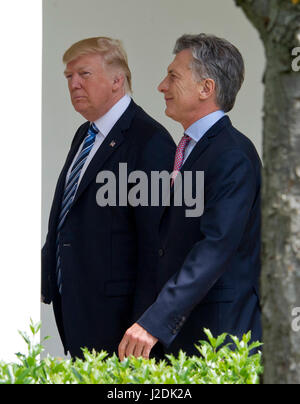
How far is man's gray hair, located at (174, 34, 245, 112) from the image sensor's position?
15.3 feet

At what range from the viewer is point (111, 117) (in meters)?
5.13

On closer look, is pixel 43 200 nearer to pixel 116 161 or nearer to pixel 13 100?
pixel 116 161

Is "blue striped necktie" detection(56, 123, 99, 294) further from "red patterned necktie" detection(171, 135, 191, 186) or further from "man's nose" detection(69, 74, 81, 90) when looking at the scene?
"red patterned necktie" detection(171, 135, 191, 186)

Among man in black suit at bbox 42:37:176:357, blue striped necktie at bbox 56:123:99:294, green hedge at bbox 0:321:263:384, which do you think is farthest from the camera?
blue striped necktie at bbox 56:123:99:294

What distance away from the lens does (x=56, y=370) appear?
10.8ft

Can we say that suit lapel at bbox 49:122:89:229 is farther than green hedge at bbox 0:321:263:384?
Yes

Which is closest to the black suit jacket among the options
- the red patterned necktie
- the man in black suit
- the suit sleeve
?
the man in black suit

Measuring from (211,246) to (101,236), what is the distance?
934 millimetres

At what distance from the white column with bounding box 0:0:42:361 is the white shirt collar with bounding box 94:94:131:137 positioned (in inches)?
29.7

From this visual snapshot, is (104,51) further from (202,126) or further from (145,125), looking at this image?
(202,126)

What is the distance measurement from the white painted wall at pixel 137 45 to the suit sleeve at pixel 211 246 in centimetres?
271

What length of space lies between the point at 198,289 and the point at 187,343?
0.47 meters
